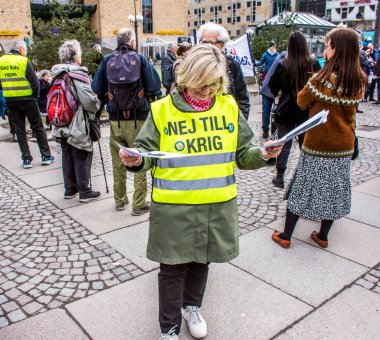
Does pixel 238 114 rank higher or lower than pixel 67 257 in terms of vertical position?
higher

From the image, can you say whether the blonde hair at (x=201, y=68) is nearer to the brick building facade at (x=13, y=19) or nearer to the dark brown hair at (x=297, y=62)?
the dark brown hair at (x=297, y=62)

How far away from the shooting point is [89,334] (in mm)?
2580

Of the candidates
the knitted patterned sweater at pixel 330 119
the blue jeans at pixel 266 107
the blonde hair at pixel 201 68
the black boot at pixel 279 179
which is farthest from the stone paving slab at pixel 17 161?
the blonde hair at pixel 201 68

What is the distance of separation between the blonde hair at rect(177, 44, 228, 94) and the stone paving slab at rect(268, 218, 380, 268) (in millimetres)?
2295

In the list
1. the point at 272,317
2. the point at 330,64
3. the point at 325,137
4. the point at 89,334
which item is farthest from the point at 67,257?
the point at 330,64

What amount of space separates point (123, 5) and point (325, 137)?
53439 millimetres

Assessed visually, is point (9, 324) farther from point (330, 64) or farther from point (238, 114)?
point (330, 64)

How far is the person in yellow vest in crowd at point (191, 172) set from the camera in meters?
2.17

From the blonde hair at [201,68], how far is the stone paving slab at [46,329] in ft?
5.58

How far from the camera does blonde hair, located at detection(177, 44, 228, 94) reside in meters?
2.07

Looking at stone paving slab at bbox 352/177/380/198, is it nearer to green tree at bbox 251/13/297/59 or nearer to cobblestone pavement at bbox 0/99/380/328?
cobblestone pavement at bbox 0/99/380/328

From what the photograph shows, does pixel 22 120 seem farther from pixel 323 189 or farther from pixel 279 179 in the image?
pixel 323 189

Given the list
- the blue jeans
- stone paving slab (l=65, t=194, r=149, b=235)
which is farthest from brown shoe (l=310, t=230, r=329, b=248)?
the blue jeans

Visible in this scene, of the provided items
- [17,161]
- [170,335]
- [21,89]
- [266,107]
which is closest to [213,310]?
[170,335]
